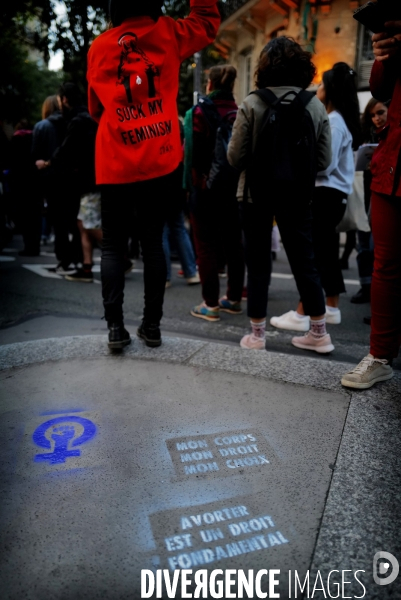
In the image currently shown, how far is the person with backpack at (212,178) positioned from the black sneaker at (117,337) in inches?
54.0

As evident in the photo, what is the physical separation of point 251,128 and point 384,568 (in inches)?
95.1

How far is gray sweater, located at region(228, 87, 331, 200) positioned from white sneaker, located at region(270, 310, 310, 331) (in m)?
1.40

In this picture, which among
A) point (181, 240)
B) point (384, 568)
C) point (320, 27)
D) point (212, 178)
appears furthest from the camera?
point (320, 27)

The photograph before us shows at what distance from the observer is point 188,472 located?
1.82 metres

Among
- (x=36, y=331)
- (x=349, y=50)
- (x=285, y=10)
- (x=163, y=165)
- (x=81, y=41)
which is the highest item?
(x=285, y=10)

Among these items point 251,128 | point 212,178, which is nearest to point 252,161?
point 251,128

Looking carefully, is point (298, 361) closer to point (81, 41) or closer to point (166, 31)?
point (166, 31)

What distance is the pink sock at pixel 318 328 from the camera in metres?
3.34

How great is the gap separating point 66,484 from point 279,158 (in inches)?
83.4

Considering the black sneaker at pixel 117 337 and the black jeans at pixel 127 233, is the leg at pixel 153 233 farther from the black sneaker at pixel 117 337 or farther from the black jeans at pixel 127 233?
the black sneaker at pixel 117 337

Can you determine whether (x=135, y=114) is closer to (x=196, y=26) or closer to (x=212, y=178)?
(x=196, y=26)

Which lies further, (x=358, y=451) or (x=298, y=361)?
(x=298, y=361)

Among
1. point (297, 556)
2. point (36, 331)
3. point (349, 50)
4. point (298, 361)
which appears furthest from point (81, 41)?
point (349, 50)

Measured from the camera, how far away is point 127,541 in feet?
4.88
